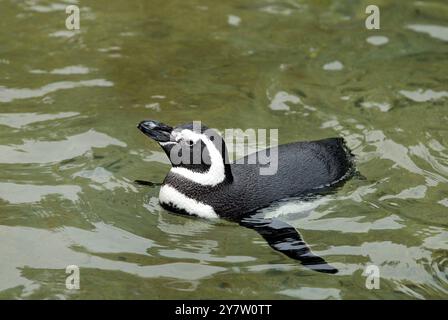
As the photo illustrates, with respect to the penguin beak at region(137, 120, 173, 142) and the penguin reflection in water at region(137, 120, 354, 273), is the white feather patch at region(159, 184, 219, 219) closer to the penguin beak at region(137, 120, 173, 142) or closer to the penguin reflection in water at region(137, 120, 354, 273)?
the penguin reflection in water at region(137, 120, 354, 273)

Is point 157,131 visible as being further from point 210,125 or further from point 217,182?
point 210,125

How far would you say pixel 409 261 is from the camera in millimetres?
5195

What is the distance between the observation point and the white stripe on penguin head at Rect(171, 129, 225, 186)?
5.65 metres

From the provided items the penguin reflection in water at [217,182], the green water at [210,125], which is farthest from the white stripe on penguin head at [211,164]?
the green water at [210,125]

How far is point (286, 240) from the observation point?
5371mm

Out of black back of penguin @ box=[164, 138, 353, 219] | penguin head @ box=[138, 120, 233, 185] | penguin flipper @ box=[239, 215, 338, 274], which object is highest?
penguin head @ box=[138, 120, 233, 185]

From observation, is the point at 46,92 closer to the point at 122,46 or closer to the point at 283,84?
the point at 122,46

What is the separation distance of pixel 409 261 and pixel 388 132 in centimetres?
199

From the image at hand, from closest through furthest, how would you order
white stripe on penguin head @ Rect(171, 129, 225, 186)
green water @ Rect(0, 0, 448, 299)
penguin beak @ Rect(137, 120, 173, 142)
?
green water @ Rect(0, 0, 448, 299) → white stripe on penguin head @ Rect(171, 129, 225, 186) → penguin beak @ Rect(137, 120, 173, 142)

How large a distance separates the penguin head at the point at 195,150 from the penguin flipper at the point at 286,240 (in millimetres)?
355

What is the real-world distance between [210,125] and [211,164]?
4.91ft

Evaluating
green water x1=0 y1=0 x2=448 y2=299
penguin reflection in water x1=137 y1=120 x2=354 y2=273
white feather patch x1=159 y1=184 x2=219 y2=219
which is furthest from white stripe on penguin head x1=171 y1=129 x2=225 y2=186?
green water x1=0 y1=0 x2=448 y2=299

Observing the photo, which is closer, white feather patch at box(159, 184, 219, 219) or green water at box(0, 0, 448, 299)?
green water at box(0, 0, 448, 299)

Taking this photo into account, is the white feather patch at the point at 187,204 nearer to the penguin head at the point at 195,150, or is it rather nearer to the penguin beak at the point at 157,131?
the penguin head at the point at 195,150
